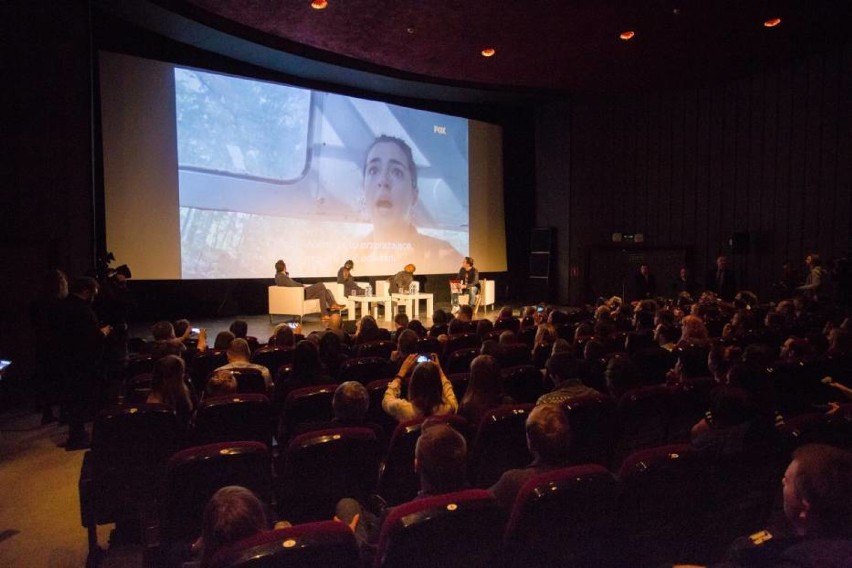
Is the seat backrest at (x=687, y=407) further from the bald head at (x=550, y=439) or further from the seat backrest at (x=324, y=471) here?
the seat backrest at (x=324, y=471)

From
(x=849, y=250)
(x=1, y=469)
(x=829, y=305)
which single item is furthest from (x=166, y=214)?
(x=849, y=250)

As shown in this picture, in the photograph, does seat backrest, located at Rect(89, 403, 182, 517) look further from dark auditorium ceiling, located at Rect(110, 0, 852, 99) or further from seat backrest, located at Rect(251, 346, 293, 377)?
dark auditorium ceiling, located at Rect(110, 0, 852, 99)

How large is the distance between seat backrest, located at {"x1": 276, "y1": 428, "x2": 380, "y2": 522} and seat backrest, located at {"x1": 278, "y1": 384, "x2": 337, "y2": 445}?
699 mm

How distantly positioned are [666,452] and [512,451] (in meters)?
0.88

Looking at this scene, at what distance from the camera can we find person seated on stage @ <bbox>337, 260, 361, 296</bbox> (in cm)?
1094

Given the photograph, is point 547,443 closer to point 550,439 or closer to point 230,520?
point 550,439

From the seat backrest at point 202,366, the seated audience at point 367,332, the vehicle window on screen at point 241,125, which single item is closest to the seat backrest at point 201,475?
the seat backrest at point 202,366

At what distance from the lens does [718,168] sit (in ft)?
41.6

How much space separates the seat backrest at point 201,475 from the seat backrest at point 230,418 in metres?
0.67

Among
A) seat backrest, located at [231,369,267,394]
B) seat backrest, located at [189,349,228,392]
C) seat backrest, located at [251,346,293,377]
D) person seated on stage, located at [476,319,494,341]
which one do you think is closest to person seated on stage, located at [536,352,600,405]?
seat backrest, located at [231,369,267,394]

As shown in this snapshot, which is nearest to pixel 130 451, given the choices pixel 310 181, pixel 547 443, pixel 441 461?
pixel 441 461

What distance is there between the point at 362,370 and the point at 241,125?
7460 millimetres

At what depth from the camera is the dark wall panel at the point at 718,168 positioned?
428 inches

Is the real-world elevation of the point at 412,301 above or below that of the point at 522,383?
above
